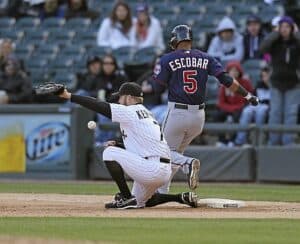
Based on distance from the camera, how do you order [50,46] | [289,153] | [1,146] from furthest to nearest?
[50,46] < [1,146] < [289,153]

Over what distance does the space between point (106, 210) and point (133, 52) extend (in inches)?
339

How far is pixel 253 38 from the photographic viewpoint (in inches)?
696

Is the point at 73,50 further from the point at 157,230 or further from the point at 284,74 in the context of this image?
the point at 157,230

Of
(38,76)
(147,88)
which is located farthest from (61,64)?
(147,88)

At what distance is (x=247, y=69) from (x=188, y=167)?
6.99m

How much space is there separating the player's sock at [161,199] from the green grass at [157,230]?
133cm

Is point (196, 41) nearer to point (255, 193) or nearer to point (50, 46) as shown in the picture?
point (50, 46)

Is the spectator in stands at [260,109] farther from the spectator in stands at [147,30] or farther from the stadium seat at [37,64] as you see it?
the stadium seat at [37,64]

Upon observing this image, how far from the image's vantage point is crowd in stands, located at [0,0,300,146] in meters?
16.4

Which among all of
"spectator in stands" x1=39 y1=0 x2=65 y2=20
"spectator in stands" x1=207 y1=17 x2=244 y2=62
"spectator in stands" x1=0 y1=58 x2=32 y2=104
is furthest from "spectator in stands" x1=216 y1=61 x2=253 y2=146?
"spectator in stands" x1=39 y1=0 x2=65 y2=20

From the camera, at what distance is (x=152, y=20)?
1845 centimetres

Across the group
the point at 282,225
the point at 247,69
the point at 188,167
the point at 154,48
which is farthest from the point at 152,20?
the point at 282,225

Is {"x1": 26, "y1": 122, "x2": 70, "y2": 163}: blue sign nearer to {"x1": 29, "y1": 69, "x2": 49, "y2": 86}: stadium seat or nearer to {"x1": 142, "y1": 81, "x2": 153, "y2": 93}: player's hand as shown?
{"x1": 142, "y1": 81, "x2": 153, "y2": 93}: player's hand

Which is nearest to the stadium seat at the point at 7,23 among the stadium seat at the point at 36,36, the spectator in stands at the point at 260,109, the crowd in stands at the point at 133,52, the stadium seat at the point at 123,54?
the crowd in stands at the point at 133,52
